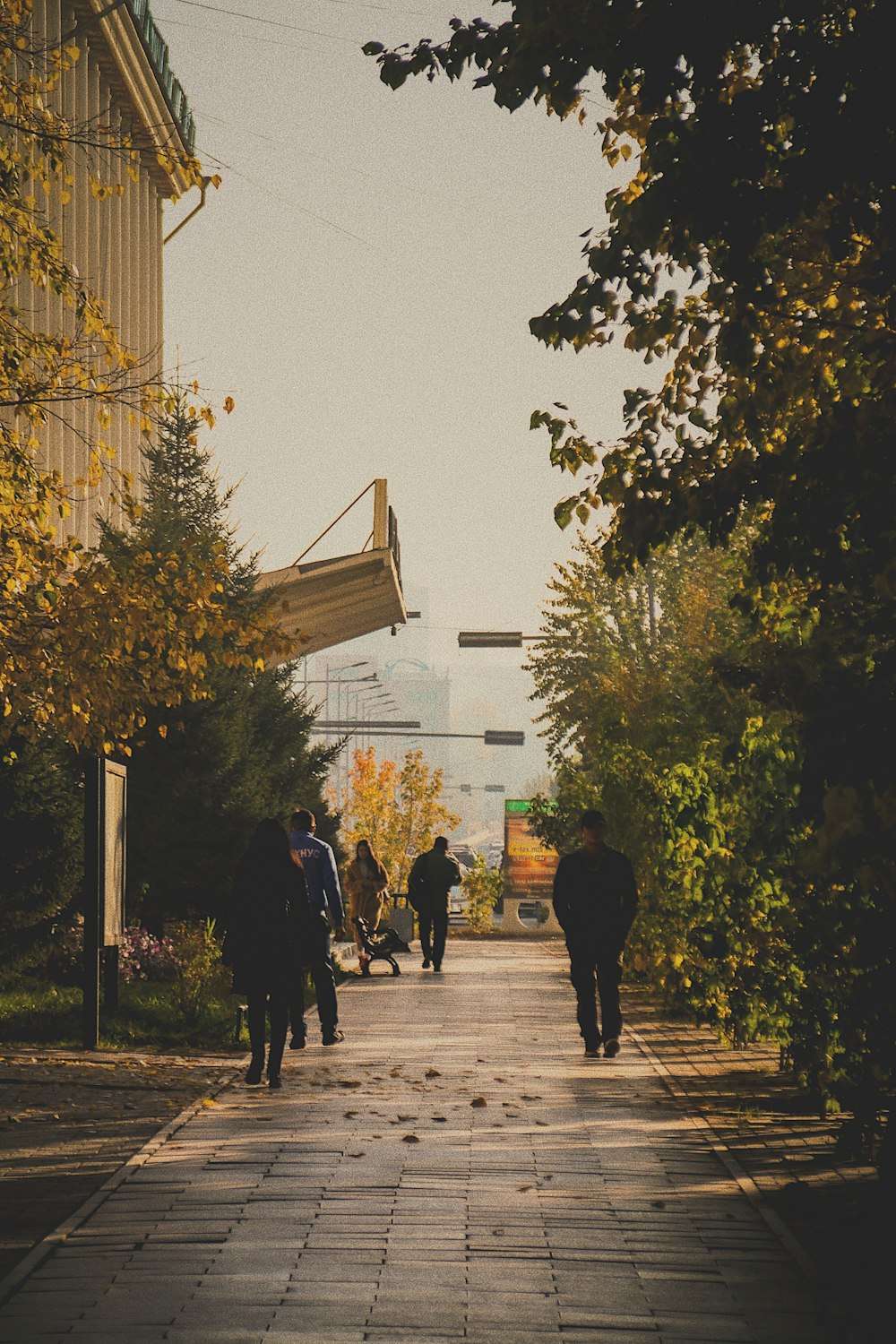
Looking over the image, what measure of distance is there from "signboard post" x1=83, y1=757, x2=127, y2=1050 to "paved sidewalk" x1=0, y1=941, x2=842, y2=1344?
2746 millimetres

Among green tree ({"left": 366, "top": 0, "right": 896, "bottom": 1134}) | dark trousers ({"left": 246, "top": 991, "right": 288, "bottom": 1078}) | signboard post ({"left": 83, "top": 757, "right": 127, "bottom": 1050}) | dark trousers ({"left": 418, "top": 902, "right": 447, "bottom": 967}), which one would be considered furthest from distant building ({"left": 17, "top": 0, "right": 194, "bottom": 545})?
green tree ({"left": 366, "top": 0, "right": 896, "bottom": 1134})

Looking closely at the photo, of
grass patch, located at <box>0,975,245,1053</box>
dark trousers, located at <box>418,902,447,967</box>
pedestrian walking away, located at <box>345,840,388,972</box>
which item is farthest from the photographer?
dark trousers, located at <box>418,902,447,967</box>

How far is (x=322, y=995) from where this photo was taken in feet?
48.0

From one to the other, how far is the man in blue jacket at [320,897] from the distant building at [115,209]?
79.7 ft

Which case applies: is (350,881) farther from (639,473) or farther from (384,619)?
(384,619)

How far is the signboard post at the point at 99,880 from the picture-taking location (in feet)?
45.4

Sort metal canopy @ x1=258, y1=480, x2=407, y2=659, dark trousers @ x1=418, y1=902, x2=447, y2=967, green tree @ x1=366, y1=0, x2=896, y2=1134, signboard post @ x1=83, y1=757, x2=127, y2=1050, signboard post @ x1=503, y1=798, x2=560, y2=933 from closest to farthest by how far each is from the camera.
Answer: green tree @ x1=366, y1=0, x2=896, y2=1134 → signboard post @ x1=83, y1=757, x2=127, y2=1050 → dark trousers @ x1=418, y1=902, x2=447, y2=967 → metal canopy @ x1=258, y1=480, x2=407, y2=659 → signboard post @ x1=503, y1=798, x2=560, y2=933

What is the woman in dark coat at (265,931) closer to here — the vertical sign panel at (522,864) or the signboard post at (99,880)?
the signboard post at (99,880)

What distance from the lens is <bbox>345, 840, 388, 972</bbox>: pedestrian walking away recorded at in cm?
2464

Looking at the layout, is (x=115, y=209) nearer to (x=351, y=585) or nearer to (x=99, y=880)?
(x=351, y=585)

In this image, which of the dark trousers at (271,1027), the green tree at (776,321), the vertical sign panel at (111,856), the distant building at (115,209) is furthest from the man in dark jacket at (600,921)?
the distant building at (115,209)

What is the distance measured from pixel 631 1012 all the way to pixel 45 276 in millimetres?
10272

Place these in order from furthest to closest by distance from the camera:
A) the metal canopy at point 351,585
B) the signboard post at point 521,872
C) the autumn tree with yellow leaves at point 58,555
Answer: the signboard post at point 521,872, the metal canopy at point 351,585, the autumn tree with yellow leaves at point 58,555

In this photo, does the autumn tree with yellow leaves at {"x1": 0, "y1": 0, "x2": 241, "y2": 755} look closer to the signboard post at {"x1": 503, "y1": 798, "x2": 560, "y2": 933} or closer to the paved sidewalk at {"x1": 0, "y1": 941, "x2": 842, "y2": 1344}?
the paved sidewalk at {"x1": 0, "y1": 941, "x2": 842, "y2": 1344}
